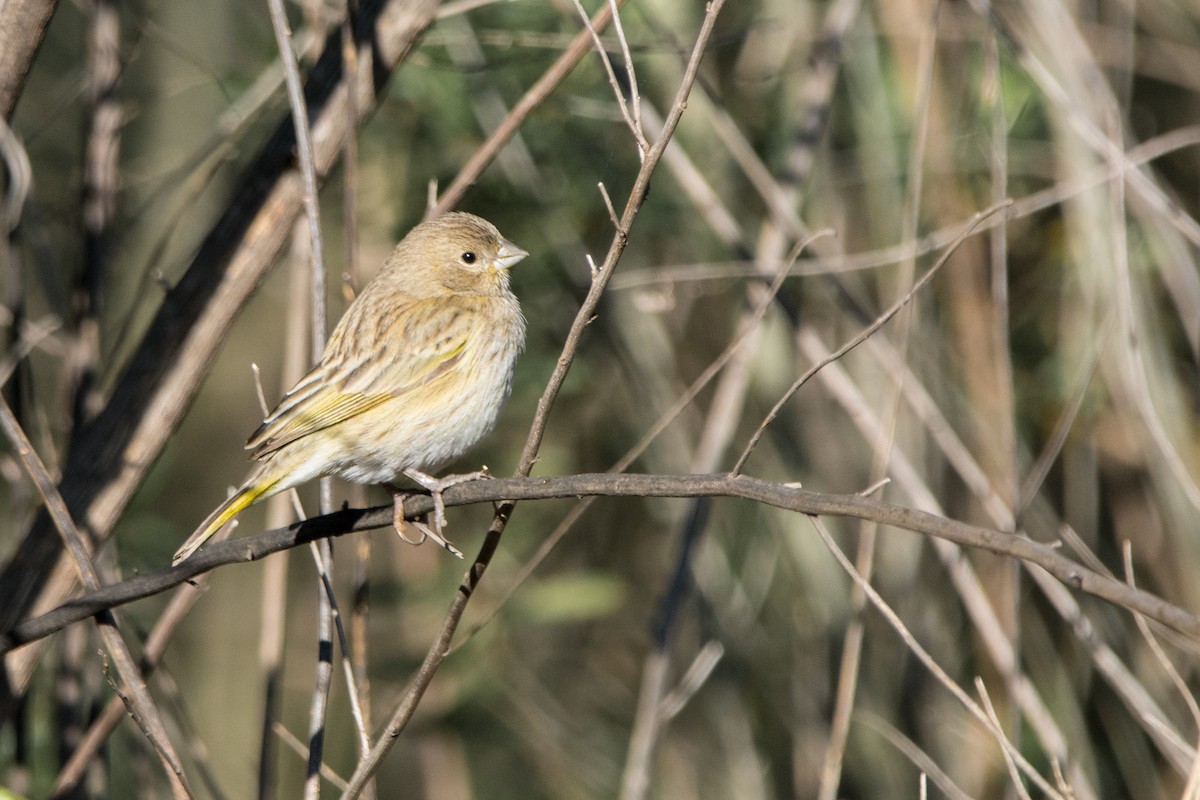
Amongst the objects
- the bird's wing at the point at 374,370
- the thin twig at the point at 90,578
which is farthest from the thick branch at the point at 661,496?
the bird's wing at the point at 374,370

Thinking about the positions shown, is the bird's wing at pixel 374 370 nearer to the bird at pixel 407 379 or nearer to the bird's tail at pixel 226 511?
the bird at pixel 407 379

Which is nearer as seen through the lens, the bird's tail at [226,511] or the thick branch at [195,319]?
the bird's tail at [226,511]

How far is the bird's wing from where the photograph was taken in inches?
154

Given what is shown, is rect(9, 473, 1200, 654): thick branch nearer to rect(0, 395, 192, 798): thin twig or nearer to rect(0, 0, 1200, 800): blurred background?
rect(0, 395, 192, 798): thin twig

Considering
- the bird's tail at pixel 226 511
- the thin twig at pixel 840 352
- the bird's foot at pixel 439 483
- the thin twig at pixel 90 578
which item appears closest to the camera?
the thin twig at pixel 840 352

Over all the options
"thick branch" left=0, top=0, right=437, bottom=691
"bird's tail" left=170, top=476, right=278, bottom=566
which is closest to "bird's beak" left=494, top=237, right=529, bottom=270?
"thick branch" left=0, top=0, right=437, bottom=691

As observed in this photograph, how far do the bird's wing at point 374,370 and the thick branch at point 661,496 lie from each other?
2.84 ft

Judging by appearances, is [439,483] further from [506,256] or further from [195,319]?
[506,256]

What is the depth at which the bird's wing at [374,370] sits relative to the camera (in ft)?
12.8

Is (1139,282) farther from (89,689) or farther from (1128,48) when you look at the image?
(89,689)

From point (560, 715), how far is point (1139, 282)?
3.85m

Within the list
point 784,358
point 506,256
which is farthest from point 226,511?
point 784,358

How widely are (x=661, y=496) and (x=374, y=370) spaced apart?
2029 mm

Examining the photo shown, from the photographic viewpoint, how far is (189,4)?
7.98 m
